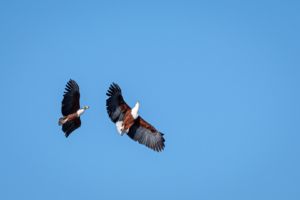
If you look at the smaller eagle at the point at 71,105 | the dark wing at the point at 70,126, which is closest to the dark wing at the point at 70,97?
the smaller eagle at the point at 71,105

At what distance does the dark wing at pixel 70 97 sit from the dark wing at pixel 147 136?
337 centimetres

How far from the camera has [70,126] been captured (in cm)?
2847

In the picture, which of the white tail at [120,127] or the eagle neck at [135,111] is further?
the white tail at [120,127]

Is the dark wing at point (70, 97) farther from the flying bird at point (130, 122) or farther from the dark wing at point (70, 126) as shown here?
the flying bird at point (130, 122)

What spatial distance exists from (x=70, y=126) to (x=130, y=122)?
140 inches

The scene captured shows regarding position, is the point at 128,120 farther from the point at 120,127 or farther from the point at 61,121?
the point at 61,121

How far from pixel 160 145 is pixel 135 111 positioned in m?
2.43

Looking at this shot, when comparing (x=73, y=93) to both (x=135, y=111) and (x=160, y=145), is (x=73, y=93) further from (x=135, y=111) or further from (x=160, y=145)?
(x=160, y=145)

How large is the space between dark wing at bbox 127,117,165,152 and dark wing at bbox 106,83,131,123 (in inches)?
45.0

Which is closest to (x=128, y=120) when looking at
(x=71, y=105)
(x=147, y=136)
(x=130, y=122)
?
(x=130, y=122)

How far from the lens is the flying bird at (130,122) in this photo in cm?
2684

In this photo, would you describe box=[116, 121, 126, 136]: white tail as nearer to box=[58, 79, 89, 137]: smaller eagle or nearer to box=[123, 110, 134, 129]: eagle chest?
box=[123, 110, 134, 129]: eagle chest

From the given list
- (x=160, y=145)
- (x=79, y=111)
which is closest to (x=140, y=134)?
(x=160, y=145)

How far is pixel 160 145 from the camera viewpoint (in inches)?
1102
